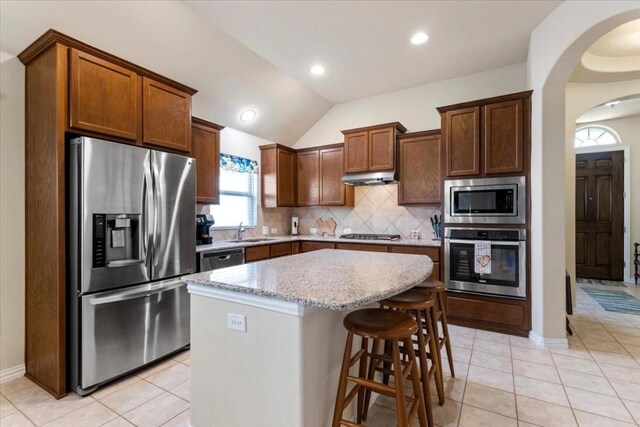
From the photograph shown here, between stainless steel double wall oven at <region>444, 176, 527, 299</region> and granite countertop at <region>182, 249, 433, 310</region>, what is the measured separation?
50.0 inches

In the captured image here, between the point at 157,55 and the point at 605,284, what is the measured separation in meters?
7.36

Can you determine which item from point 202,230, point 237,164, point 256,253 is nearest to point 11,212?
point 202,230

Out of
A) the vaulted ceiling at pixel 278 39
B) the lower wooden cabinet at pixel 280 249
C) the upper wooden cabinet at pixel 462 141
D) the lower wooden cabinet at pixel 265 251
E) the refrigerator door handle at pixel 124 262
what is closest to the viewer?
the refrigerator door handle at pixel 124 262

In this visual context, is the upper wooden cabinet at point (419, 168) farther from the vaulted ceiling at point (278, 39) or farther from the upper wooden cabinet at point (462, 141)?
the vaulted ceiling at point (278, 39)

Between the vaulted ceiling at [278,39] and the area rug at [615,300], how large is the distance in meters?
3.40

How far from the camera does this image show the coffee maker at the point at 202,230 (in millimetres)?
3531

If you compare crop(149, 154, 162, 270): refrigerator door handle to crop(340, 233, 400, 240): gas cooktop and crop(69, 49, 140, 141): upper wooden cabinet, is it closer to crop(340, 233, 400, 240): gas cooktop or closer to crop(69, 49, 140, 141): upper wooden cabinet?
crop(69, 49, 140, 141): upper wooden cabinet

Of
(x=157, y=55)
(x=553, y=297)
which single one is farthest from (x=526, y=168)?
(x=157, y=55)

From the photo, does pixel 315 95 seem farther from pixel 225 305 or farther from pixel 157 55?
pixel 225 305

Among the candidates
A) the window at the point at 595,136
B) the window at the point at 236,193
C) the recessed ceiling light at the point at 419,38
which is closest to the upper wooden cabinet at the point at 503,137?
the recessed ceiling light at the point at 419,38

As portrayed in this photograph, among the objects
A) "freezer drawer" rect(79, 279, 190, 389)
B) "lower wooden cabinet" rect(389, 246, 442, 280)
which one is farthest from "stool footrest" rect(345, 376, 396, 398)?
"lower wooden cabinet" rect(389, 246, 442, 280)

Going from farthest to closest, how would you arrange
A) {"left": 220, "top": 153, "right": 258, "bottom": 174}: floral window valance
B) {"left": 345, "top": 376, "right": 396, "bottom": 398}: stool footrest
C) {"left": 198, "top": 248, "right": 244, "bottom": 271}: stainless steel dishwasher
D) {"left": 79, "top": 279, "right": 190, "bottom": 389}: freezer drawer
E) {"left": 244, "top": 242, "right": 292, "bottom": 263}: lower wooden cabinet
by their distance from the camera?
{"left": 220, "top": 153, "right": 258, "bottom": 174}: floral window valance, {"left": 244, "top": 242, "right": 292, "bottom": 263}: lower wooden cabinet, {"left": 198, "top": 248, "right": 244, "bottom": 271}: stainless steel dishwasher, {"left": 79, "top": 279, "right": 190, "bottom": 389}: freezer drawer, {"left": 345, "top": 376, "right": 396, "bottom": 398}: stool footrest

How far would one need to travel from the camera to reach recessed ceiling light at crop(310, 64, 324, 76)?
3777 mm

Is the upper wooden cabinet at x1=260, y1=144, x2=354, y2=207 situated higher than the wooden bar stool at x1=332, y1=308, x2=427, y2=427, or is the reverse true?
the upper wooden cabinet at x1=260, y1=144, x2=354, y2=207
